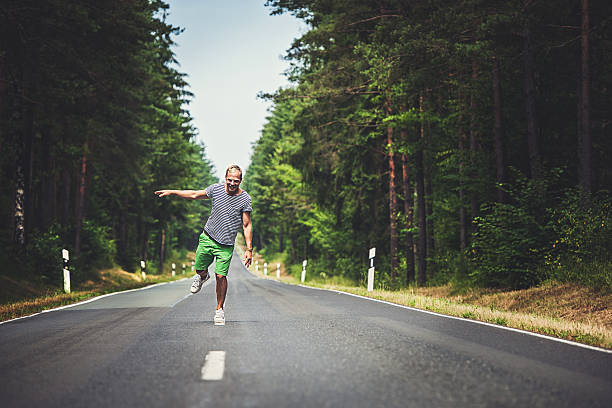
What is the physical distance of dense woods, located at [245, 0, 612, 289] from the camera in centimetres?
1330

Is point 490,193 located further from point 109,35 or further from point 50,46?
point 50,46

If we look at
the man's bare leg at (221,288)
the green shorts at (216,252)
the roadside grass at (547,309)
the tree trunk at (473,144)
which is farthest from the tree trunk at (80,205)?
the man's bare leg at (221,288)

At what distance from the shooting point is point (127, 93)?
2420cm

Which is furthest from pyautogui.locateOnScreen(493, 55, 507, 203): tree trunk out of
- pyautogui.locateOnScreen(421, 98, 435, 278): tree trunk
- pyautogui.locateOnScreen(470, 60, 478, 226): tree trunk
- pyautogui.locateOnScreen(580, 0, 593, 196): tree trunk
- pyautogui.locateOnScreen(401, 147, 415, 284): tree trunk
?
pyautogui.locateOnScreen(401, 147, 415, 284): tree trunk

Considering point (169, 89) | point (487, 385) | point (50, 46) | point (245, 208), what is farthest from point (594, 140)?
point (169, 89)

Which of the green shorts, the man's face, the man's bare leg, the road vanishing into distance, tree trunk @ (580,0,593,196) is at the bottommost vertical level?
the road vanishing into distance

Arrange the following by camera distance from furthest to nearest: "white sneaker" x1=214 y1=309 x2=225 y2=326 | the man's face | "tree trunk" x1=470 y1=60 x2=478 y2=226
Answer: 1. "tree trunk" x1=470 y1=60 x2=478 y2=226
2. "white sneaker" x1=214 y1=309 x2=225 y2=326
3. the man's face

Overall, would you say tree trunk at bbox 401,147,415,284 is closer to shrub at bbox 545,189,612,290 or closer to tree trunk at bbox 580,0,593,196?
tree trunk at bbox 580,0,593,196

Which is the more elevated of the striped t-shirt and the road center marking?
the striped t-shirt

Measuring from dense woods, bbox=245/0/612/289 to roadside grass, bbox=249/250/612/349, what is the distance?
445 millimetres

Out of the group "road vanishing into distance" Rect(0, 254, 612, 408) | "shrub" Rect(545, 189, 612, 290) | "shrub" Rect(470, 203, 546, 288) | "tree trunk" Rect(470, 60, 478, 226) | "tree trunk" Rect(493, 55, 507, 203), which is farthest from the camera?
"tree trunk" Rect(470, 60, 478, 226)

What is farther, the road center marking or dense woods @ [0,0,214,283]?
dense woods @ [0,0,214,283]

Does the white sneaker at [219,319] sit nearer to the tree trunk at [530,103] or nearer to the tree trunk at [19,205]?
the tree trunk at [530,103]

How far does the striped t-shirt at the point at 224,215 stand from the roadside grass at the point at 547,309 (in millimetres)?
4314
